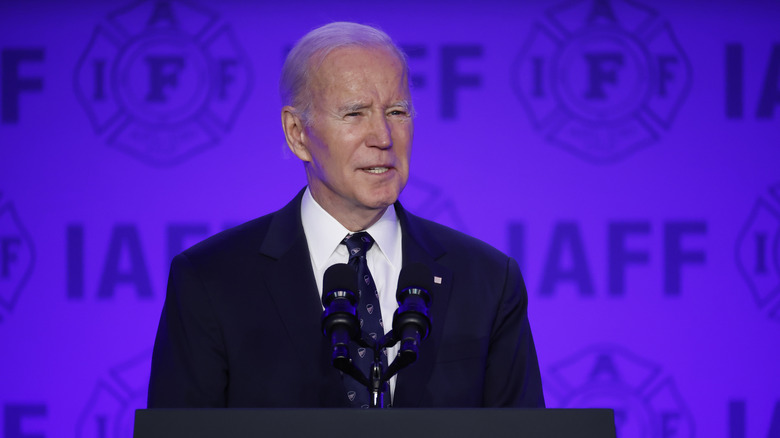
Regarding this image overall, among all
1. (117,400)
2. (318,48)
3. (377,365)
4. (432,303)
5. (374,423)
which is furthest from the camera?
(117,400)

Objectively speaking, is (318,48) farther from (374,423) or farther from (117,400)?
(117,400)

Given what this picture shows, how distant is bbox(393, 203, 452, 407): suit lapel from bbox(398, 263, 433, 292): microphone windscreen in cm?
33

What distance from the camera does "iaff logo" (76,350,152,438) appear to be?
3135 mm

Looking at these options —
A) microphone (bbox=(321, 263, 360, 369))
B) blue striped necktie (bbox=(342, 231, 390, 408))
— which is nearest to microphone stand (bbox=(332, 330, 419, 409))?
microphone (bbox=(321, 263, 360, 369))

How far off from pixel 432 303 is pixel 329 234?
28 cm

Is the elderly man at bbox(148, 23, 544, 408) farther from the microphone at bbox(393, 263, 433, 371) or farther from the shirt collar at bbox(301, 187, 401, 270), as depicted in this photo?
the microphone at bbox(393, 263, 433, 371)

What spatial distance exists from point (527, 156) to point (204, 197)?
1218 mm

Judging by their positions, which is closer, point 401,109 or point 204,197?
point 401,109

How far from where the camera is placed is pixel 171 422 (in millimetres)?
1125

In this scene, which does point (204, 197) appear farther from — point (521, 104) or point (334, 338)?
point (334, 338)

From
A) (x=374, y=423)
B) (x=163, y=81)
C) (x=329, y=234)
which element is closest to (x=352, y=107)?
(x=329, y=234)

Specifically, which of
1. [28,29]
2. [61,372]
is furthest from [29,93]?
[61,372]

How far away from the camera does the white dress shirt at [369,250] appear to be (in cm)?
176

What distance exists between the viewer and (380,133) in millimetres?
1677
